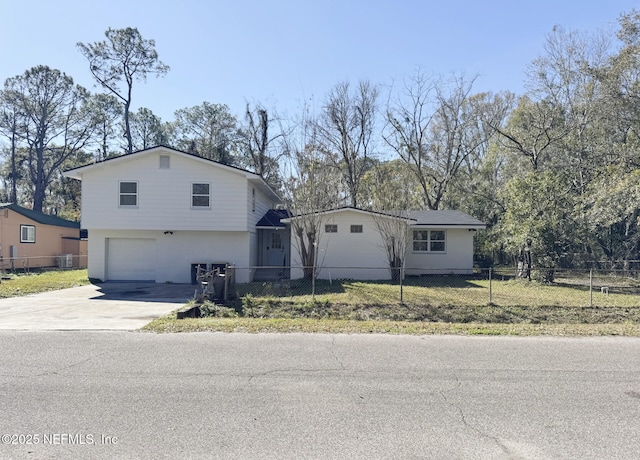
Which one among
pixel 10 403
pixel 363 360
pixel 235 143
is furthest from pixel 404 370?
pixel 235 143

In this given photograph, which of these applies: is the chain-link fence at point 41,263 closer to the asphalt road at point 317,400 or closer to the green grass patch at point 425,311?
the green grass patch at point 425,311

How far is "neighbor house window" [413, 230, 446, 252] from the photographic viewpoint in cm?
2023

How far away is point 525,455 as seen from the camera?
331 cm

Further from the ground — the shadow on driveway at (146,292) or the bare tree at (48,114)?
the bare tree at (48,114)

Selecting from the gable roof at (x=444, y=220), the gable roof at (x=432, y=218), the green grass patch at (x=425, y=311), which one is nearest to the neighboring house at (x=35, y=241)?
the green grass patch at (x=425, y=311)

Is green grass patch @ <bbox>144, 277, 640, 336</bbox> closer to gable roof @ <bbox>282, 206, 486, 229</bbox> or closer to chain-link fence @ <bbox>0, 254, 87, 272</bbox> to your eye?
gable roof @ <bbox>282, 206, 486, 229</bbox>

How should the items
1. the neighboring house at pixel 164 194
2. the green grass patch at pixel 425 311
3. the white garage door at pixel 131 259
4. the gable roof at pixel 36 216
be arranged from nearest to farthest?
the green grass patch at pixel 425 311, the neighboring house at pixel 164 194, the white garage door at pixel 131 259, the gable roof at pixel 36 216

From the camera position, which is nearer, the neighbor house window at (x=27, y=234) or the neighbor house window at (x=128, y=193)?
the neighbor house window at (x=128, y=193)

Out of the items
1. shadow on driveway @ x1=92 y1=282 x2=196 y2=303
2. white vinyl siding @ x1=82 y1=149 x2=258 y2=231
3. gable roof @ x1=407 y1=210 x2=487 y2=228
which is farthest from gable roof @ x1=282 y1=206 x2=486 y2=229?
shadow on driveway @ x1=92 y1=282 x2=196 y2=303

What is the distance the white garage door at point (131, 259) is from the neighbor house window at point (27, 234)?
433 inches

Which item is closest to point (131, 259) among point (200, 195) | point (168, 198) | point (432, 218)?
point (168, 198)

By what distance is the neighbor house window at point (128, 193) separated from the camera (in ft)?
57.4

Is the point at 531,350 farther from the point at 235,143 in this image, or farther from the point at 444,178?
the point at 235,143

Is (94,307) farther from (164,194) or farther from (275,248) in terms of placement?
(275,248)
